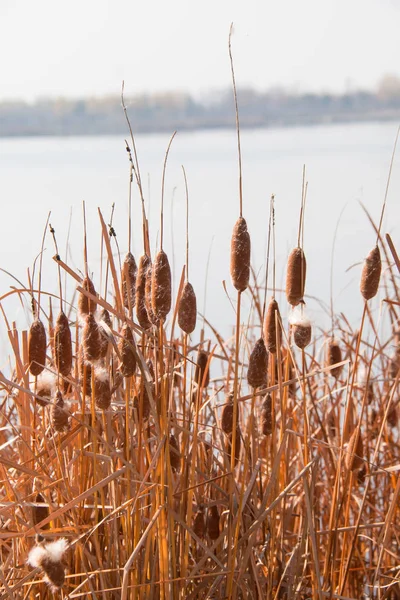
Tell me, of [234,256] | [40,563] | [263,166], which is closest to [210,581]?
[40,563]

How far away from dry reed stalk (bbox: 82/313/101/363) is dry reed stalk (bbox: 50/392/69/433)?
0.11m

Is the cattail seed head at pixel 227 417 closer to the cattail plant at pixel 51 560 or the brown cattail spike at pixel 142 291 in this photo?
the brown cattail spike at pixel 142 291

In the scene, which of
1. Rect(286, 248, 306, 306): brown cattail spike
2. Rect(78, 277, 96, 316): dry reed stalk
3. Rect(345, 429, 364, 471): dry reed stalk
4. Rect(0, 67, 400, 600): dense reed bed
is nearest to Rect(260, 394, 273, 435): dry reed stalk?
Rect(0, 67, 400, 600): dense reed bed

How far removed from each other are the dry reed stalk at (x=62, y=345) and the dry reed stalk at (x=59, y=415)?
0.04m

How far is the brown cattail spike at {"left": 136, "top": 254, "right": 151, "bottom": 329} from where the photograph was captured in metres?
1.02

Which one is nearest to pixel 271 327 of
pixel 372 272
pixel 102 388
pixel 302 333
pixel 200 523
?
pixel 302 333

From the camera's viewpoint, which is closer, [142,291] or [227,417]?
[142,291]

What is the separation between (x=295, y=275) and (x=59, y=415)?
351 mm

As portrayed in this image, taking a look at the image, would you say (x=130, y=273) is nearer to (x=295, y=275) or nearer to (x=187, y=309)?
(x=187, y=309)

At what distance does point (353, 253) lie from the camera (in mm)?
4148

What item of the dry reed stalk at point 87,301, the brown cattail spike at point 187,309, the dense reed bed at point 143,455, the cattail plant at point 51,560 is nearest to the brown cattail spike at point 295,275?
the dense reed bed at point 143,455

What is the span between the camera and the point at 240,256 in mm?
945

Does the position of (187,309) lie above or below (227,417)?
above

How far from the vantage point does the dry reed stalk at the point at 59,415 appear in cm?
98
